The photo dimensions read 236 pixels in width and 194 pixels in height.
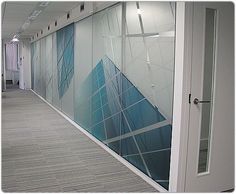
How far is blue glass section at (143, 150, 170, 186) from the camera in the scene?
3.00 meters

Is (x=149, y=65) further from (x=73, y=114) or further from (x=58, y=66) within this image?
(x=58, y=66)

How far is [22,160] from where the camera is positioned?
393 centimetres

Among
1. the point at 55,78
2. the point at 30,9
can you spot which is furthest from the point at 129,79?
the point at 55,78

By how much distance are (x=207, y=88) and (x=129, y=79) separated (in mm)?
1135

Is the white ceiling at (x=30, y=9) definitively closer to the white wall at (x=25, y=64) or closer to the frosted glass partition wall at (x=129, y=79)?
the frosted glass partition wall at (x=129, y=79)

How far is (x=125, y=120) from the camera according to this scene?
3861 millimetres

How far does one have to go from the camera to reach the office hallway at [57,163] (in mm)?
3168

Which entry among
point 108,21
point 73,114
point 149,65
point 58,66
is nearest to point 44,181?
point 149,65

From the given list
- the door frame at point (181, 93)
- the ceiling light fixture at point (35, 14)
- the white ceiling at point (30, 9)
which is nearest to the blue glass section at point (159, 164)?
the door frame at point (181, 93)

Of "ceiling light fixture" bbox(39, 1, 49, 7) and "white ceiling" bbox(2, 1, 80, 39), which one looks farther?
"white ceiling" bbox(2, 1, 80, 39)

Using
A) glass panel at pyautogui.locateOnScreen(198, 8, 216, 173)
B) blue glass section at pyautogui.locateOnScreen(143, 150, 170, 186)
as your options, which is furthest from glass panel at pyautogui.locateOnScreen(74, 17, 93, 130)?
glass panel at pyautogui.locateOnScreen(198, 8, 216, 173)

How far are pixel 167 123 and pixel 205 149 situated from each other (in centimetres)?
47

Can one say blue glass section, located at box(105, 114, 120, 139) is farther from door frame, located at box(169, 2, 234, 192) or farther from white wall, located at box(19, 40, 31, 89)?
white wall, located at box(19, 40, 31, 89)

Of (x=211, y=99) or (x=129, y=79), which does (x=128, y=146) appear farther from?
(x=211, y=99)
